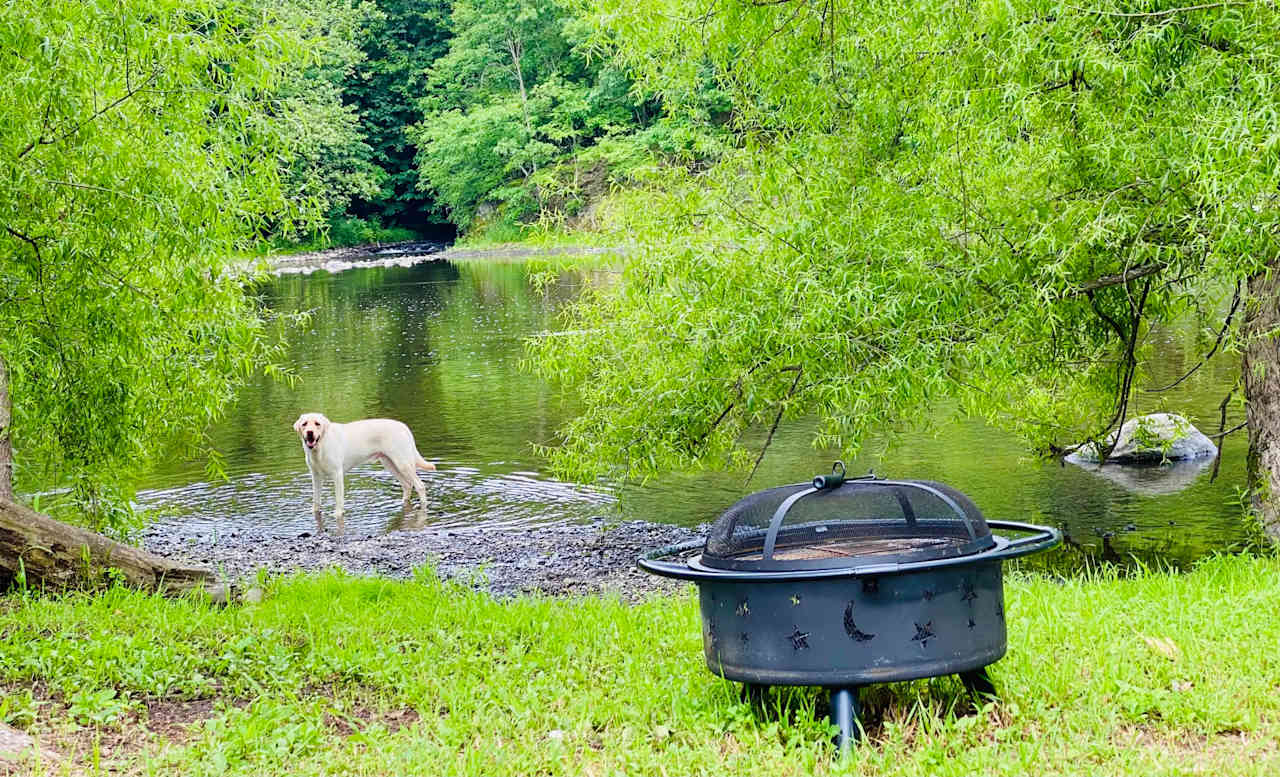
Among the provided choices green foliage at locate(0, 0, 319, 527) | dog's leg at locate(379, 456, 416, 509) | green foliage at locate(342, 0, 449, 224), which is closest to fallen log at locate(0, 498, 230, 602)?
green foliage at locate(0, 0, 319, 527)

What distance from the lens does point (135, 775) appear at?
4574 mm

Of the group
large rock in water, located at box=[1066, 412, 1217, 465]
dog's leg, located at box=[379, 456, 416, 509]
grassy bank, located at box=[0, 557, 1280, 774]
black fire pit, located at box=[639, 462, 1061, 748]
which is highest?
black fire pit, located at box=[639, 462, 1061, 748]

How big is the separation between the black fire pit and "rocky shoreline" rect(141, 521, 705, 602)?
4445mm

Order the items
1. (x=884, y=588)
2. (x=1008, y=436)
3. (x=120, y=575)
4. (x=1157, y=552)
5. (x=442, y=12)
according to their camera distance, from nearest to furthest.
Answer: (x=884, y=588) → (x=120, y=575) → (x=1157, y=552) → (x=1008, y=436) → (x=442, y=12)

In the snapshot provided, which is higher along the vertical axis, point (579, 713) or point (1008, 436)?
point (579, 713)

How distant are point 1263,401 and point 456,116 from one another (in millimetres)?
58358

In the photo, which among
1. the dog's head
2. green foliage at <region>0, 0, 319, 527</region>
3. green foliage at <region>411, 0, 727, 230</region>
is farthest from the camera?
green foliage at <region>411, 0, 727, 230</region>

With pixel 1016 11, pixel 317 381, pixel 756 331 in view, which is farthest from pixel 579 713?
pixel 317 381

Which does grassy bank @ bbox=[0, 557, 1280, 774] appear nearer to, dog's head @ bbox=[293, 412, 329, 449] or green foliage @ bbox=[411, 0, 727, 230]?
dog's head @ bbox=[293, 412, 329, 449]

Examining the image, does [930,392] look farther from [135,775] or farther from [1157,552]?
[135,775]

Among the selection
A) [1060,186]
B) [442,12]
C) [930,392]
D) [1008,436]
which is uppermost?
[442,12]

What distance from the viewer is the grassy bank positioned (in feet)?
15.1

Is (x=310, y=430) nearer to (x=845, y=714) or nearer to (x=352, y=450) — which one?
(x=352, y=450)

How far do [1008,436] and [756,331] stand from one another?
754 centimetres
